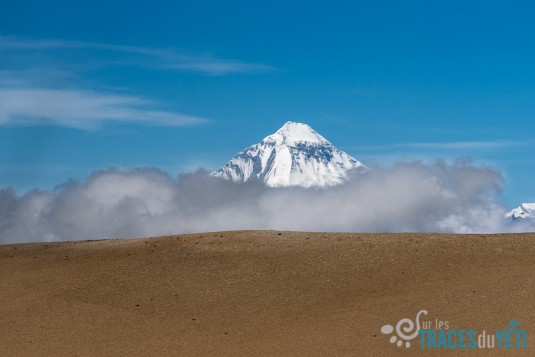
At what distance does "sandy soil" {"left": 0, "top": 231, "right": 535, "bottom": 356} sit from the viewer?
1394 inches

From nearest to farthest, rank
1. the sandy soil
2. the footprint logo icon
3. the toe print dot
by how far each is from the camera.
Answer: the footprint logo icon
the toe print dot
the sandy soil

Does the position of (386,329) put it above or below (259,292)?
below

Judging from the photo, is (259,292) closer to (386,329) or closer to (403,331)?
(386,329)

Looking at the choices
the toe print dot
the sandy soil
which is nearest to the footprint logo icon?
the toe print dot

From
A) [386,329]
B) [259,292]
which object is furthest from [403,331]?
[259,292]

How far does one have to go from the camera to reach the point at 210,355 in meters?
34.1

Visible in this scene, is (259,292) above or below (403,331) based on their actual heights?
above

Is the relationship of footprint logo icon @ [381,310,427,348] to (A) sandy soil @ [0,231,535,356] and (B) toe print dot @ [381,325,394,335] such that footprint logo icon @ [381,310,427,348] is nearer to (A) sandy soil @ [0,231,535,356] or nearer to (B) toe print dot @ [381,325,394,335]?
(B) toe print dot @ [381,325,394,335]

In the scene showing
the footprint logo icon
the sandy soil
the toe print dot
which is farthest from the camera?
the sandy soil

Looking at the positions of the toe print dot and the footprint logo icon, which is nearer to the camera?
the footprint logo icon

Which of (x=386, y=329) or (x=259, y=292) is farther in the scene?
(x=259, y=292)

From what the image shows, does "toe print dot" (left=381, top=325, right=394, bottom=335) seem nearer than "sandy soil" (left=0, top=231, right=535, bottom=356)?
Yes

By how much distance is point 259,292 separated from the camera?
40.7 metres

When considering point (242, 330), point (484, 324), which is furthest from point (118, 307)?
point (484, 324)
